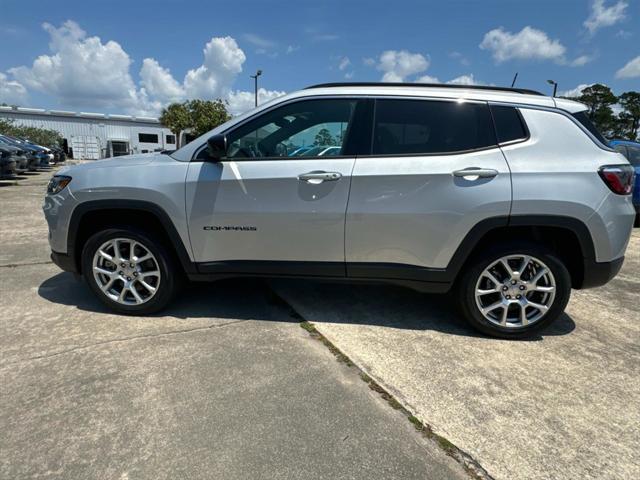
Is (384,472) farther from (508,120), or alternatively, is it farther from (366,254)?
(508,120)

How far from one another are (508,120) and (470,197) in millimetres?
677

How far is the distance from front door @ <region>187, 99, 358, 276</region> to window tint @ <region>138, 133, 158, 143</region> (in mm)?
62733

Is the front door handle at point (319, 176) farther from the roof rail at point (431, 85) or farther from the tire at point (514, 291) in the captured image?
the tire at point (514, 291)

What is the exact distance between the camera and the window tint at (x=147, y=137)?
2327 inches

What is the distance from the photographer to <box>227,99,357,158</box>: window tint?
3221mm

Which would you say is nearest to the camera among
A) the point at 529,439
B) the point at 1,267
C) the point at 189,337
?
the point at 529,439

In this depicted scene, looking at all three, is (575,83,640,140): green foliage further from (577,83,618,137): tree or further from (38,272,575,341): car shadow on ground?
(38,272,575,341): car shadow on ground

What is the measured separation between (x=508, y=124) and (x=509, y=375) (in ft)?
5.95

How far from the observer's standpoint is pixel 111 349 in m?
2.93

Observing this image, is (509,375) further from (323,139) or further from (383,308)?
(323,139)

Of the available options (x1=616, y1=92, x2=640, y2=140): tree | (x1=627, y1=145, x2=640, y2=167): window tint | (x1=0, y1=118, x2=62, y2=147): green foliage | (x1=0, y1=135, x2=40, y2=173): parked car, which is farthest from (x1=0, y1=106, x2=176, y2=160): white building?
(x1=616, y1=92, x2=640, y2=140): tree

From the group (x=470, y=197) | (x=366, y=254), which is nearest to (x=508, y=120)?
(x=470, y=197)

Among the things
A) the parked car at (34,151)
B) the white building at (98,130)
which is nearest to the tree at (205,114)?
the white building at (98,130)

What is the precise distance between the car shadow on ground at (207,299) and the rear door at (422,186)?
3.42 feet
